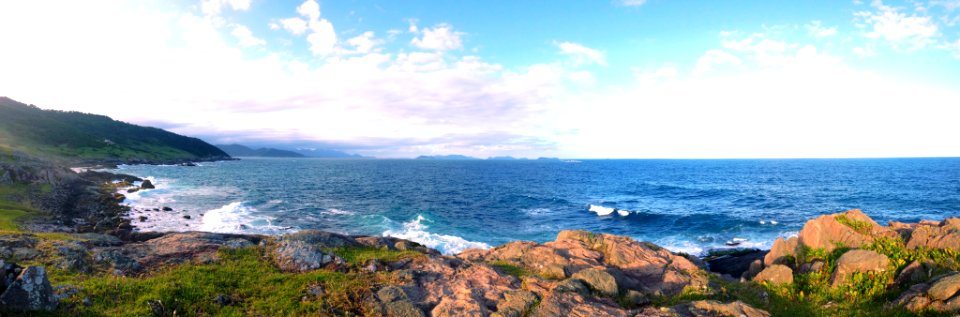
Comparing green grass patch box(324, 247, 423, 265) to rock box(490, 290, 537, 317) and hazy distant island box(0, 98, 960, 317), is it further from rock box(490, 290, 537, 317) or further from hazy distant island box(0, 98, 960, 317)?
rock box(490, 290, 537, 317)

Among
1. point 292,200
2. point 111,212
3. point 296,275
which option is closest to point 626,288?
point 296,275

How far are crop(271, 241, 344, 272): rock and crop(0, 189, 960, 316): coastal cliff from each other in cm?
6

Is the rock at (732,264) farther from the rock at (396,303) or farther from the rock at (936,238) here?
the rock at (396,303)

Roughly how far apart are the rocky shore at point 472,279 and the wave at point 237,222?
2431 cm

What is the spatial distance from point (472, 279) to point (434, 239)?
2703 centimetres

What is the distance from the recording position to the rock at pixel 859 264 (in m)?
16.1

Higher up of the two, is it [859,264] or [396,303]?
[859,264]

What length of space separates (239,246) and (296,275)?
623 cm

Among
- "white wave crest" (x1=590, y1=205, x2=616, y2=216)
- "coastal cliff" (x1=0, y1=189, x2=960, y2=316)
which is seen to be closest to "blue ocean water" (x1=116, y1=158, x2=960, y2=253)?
"white wave crest" (x1=590, y1=205, x2=616, y2=216)

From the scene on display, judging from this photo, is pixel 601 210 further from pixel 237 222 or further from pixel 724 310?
pixel 724 310

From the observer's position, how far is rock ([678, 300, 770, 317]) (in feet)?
42.3

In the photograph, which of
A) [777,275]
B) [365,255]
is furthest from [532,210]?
[777,275]

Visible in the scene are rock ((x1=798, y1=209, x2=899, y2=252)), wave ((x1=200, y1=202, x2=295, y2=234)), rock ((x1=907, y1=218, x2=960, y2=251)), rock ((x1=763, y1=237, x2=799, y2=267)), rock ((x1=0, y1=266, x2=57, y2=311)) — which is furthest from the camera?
wave ((x1=200, y1=202, x2=295, y2=234))

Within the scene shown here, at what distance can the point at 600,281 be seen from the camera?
15984mm
